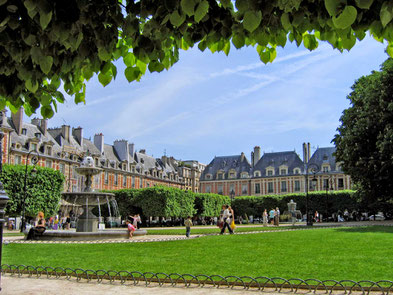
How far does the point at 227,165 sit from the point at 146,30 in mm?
84318

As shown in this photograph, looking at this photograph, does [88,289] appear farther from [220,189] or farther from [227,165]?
[227,165]

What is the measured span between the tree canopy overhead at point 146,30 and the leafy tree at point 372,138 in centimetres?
2057

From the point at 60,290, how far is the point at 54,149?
56642 millimetres

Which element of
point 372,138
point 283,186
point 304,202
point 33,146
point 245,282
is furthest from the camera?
point 283,186

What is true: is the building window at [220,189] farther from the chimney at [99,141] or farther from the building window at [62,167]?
the building window at [62,167]

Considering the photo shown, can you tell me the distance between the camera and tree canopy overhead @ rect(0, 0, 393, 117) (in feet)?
11.0

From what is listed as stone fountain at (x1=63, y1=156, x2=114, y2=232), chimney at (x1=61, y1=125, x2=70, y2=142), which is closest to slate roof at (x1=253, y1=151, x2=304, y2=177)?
chimney at (x1=61, y1=125, x2=70, y2=142)

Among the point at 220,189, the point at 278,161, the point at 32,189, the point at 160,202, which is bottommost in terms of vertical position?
the point at 160,202

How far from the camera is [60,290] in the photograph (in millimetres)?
6852

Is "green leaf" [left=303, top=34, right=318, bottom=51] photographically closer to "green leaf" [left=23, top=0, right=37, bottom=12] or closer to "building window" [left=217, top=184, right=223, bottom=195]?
"green leaf" [left=23, top=0, right=37, bottom=12]

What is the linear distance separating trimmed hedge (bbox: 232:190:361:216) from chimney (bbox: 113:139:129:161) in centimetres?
2439

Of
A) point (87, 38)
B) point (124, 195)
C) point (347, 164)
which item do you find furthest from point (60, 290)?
point (124, 195)

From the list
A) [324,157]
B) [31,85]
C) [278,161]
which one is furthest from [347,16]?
[278,161]

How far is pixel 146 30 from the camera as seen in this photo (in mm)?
4027
